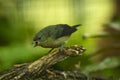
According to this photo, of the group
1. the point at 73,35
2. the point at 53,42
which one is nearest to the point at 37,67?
the point at 53,42

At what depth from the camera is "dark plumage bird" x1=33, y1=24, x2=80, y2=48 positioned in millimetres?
2373

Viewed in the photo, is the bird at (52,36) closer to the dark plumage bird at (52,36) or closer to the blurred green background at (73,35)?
the dark plumage bird at (52,36)

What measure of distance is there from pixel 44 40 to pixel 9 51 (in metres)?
2.45

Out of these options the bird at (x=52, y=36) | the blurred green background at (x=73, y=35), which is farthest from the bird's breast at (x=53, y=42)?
the blurred green background at (x=73, y=35)

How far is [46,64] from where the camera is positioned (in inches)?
96.5

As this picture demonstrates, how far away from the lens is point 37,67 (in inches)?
95.7

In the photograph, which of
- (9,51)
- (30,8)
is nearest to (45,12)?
(30,8)

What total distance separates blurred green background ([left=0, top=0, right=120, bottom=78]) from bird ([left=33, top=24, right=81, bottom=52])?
1.57ft

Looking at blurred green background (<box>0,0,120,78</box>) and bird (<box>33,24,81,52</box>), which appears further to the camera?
blurred green background (<box>0,0,120,78</box>)

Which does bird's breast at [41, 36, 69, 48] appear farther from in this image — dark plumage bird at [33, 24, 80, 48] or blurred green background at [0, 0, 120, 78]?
blurred green background at [0, 0, 120, 78]

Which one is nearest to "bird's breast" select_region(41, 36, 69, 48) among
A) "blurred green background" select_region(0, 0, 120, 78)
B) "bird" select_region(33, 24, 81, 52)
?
"bird" select_region(33, 24, 81, 52)

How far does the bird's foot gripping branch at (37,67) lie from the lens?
2422 mm

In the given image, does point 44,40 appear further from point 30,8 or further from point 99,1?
point 99,1

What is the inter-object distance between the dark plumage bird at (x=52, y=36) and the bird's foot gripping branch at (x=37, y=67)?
0.05m
